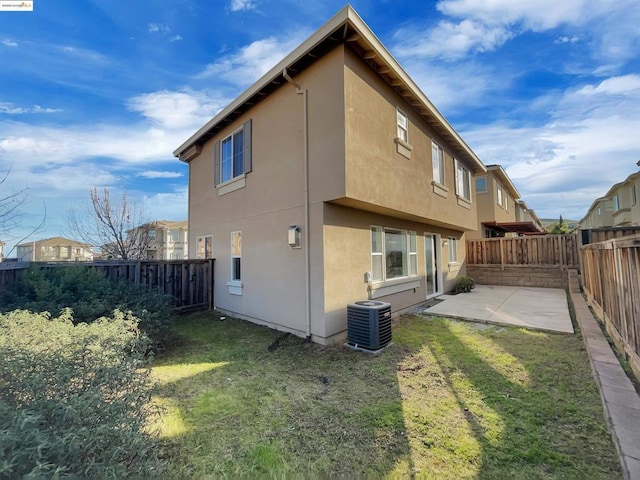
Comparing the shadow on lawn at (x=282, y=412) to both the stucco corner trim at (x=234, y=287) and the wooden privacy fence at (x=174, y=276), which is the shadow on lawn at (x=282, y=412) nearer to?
the stucco corner trim at (x=234, y=287)

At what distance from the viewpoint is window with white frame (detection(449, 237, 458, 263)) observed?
1305cm

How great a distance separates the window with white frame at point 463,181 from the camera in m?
11.9

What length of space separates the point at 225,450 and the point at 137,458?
3.06 ft

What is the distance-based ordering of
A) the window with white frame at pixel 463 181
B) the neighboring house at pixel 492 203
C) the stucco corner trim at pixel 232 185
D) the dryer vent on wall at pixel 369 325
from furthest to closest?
the neighboring house at pixel 492 203, the window with white frame at pixel 463 181, the stucco corner trim at pixel 232 185, the dryer vent on wall at pixel 369 325

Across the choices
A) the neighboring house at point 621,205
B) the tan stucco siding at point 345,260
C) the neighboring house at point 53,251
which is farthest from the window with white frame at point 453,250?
the neighboring house at point 621,205

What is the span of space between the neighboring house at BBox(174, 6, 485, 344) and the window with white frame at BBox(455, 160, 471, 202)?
1.68 meters

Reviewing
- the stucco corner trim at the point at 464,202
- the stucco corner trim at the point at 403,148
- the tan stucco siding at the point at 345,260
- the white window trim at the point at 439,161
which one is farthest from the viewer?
the stucco corner trim at the point at 464,202

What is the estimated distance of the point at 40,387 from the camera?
7.06 feet

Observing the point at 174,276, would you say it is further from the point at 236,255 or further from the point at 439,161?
the point at 439,161

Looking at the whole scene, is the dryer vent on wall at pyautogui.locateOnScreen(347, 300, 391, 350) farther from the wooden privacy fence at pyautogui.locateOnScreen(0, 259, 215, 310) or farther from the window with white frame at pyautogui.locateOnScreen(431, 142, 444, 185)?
the window with white frame at pyautogui.locateOnScreen(431, 142, 444, 185)

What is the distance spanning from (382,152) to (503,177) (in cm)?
1670

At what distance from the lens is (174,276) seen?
908 centimetres

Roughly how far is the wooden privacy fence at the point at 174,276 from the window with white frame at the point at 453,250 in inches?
395

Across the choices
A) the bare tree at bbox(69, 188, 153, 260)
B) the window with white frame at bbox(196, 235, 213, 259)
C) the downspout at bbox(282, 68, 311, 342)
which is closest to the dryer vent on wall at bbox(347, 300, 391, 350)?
the downspout at bbox(282, 68, 311, 342)
